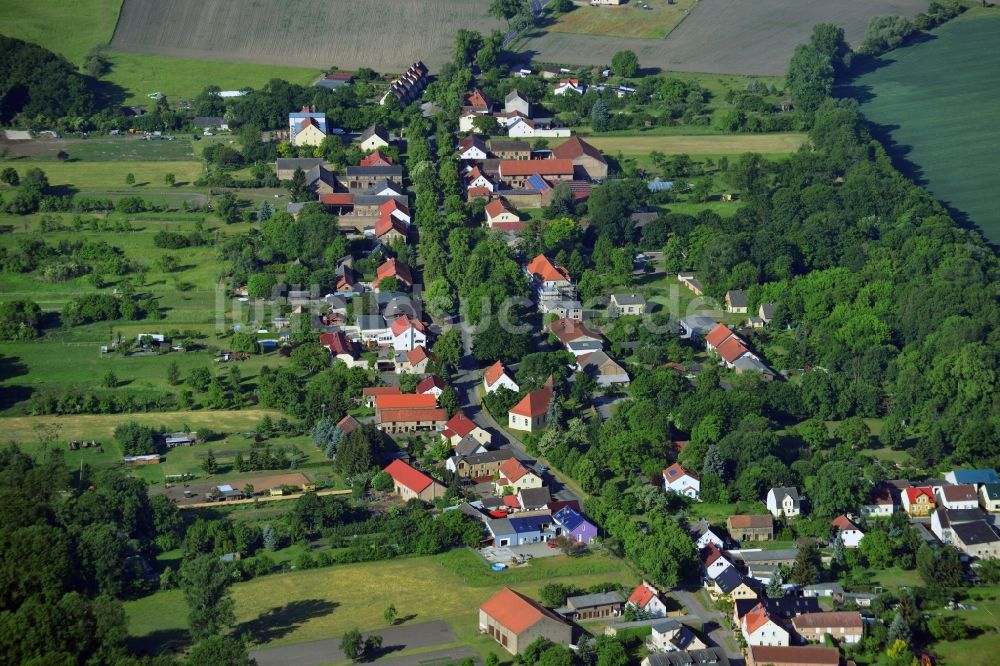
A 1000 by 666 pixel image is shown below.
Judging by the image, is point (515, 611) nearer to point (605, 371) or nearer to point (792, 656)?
point (792, 656)

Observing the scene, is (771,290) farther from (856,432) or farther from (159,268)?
(159,268)

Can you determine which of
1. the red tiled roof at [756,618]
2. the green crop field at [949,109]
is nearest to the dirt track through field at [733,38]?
the green crop field at [949,109]

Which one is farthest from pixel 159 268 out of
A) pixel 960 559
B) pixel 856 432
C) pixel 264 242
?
pixel 960 559

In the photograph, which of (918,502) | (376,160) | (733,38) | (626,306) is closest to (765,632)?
(918,502)

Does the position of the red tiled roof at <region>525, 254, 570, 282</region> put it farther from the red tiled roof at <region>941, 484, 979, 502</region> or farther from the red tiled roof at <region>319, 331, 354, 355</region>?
the red tiled roof at <region>941, 484, 979, 502</region>

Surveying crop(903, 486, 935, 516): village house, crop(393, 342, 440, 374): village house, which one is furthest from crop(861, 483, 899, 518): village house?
crop(393, 342, 440, 374): village house

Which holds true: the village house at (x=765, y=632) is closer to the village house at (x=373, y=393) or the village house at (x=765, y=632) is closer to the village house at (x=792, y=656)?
the village house at (x=792, y=656)
